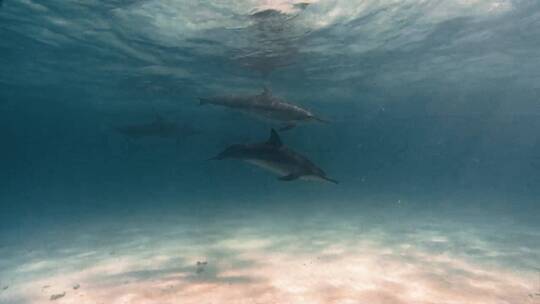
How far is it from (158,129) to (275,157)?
19660 millimetres

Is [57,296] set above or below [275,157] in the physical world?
below

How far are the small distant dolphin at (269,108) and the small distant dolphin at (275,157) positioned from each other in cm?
76

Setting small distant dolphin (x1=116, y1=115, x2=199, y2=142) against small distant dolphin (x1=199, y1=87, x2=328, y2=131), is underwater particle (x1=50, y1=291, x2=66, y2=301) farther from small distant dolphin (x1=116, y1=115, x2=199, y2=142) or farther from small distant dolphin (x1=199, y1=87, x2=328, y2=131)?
small distant dolphin (x1=116, y1=115, x2=199, y2=142)

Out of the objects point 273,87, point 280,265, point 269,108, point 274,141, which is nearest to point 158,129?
point 273,87

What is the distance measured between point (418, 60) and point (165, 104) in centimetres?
2742

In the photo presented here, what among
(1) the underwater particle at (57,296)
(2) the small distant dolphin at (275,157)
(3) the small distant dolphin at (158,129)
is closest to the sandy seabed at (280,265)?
(1) the underwater particle at (57,296)

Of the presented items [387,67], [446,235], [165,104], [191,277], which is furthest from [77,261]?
[165,104]

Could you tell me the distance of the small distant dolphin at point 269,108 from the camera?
420 inches

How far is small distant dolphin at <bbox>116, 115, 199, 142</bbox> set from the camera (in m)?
26.4

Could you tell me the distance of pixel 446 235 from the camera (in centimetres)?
1747

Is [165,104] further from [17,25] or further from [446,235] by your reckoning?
[446,235]

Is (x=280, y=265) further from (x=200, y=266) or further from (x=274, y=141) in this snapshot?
(x=274, y=141)

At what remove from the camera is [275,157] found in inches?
380

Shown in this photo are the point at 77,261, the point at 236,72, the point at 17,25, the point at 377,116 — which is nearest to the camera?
the point at 77,261
